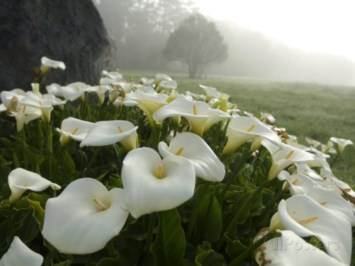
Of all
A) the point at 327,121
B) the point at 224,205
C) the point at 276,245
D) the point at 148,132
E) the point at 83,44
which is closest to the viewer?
the point at 276,245

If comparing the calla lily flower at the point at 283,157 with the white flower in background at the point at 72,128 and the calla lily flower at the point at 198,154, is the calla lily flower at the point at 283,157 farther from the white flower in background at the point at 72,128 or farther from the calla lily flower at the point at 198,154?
the white flower in background at the point at 72,128

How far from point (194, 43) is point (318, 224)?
3853cm

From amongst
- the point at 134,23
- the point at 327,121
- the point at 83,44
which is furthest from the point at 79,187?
the point at 134,23

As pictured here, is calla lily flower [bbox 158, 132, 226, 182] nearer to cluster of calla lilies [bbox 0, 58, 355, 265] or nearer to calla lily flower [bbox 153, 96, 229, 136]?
cluster of calla lilies [bbox 0, 58, 355, 265]

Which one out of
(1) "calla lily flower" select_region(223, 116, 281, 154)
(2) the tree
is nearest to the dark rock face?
(1) "calla lily flower" select_region(223, 116, 281, 154)

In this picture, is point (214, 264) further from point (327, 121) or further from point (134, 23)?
point (134, 23)

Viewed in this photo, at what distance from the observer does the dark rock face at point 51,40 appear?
3.41 meters

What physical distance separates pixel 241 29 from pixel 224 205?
6490cm

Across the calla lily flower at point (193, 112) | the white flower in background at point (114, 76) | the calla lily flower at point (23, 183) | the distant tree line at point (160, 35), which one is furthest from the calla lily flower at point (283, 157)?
the distant tree line at point (160, 35)

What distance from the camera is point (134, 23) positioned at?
197 feet

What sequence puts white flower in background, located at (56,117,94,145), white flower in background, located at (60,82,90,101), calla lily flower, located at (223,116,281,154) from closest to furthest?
calla lily flower, located at (223,116,281,154), white flower in background, located at (56,117,94,145), white flower in background, located at (60,82,90,101)

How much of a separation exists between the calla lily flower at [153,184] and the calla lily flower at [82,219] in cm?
7

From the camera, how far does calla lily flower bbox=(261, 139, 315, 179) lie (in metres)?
1.27

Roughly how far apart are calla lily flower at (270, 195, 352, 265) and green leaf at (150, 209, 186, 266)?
0.29 m
